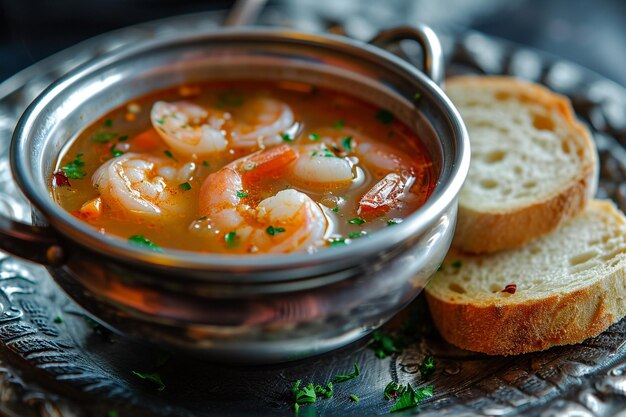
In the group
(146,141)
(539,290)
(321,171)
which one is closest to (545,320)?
(539,290)

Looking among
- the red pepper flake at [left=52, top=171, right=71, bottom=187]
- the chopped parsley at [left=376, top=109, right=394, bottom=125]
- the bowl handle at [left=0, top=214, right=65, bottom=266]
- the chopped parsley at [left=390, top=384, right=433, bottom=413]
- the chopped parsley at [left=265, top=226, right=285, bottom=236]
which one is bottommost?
the chopped parsley at [left=390, top=384, right=433, bottom=413]

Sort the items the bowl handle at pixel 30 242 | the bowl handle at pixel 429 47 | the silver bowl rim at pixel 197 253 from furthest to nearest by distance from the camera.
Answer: the bowl handle at pixel 429 47 < the bowl handle at pixel 30 242 < the silver bowl rim at pixel 197 253

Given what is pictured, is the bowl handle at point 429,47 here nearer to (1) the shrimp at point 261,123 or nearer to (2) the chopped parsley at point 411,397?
(1) the shrimp at point 261,123

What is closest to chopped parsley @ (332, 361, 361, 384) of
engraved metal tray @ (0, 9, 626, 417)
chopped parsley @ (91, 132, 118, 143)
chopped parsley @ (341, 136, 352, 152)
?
engraved metal tray @ (0, 9, 626, 417)

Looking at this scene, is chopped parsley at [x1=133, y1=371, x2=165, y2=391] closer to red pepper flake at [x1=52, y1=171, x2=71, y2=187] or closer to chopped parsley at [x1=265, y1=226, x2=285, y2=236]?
chopped parsley at [x1=265, y1=226, x2=285, y2=236]

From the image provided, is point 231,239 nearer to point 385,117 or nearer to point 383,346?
point 383,346

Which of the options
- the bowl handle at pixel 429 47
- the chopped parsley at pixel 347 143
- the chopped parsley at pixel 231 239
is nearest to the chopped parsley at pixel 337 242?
the chopped parsley at pixel 231 239

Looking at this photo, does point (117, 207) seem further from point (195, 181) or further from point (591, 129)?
point (591, 129)
